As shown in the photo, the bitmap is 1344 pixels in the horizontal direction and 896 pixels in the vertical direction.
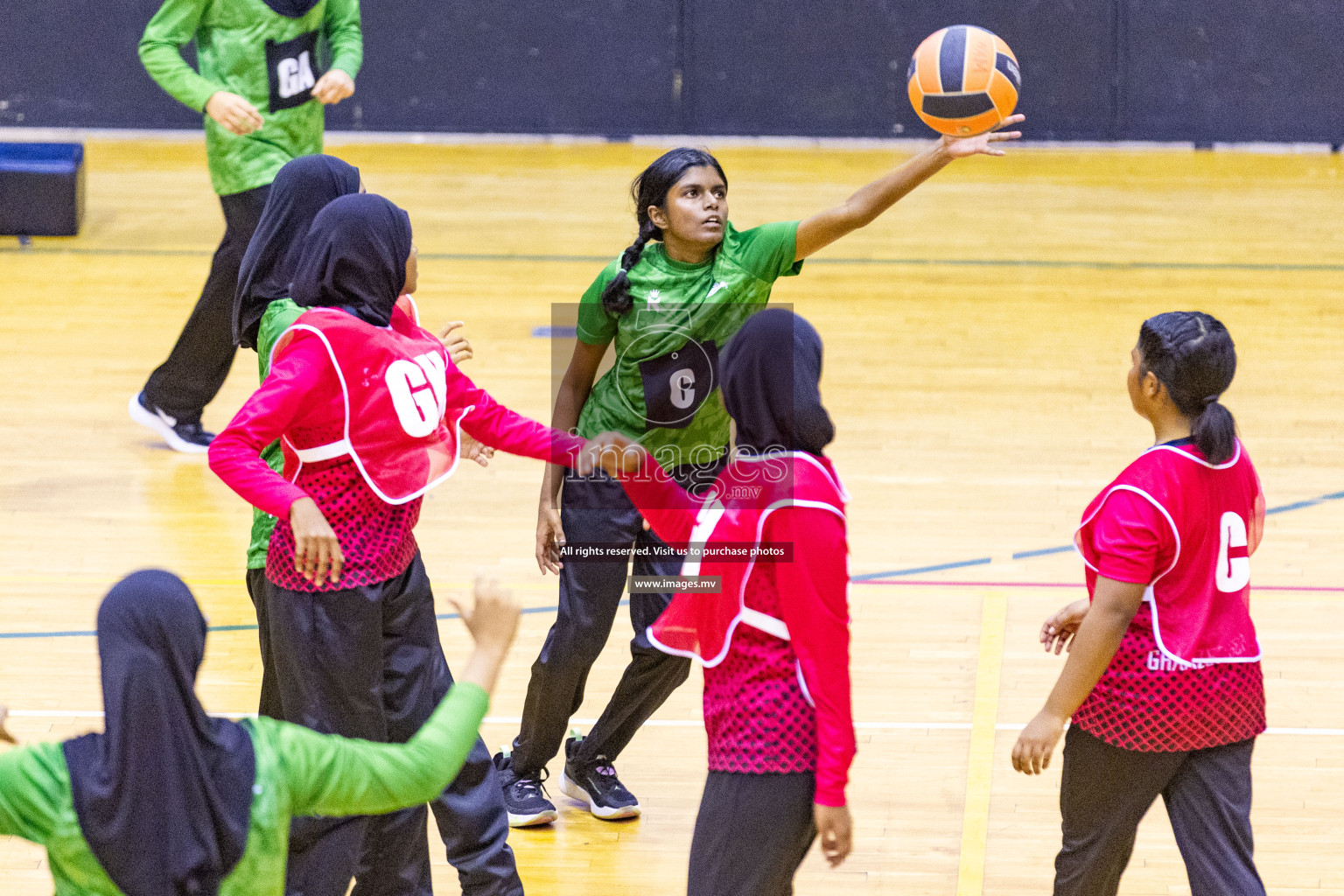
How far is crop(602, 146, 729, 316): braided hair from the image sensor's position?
424 cm

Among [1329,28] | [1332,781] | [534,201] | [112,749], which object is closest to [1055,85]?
[1329,28]

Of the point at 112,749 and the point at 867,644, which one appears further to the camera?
the point at 867,644

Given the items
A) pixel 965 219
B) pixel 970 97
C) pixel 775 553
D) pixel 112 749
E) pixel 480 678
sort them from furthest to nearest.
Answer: pixel 965 219, pixel 970 97, pixel 775 553, pixel 480 678, pixel 112 749

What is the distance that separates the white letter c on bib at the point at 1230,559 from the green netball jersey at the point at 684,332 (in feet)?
4.51

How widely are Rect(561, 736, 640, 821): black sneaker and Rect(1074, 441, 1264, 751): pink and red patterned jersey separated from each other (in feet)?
5.10

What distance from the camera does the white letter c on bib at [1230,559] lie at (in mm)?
3252

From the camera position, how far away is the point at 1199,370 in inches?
127

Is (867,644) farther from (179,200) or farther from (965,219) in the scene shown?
(179,200)

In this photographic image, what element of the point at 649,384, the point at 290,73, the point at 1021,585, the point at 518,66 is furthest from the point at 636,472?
the point at 518,66

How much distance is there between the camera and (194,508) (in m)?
6.91

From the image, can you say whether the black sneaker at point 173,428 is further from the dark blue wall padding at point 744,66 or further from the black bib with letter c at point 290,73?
the dark blue wall padding at point 744,66

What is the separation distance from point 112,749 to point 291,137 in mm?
5523

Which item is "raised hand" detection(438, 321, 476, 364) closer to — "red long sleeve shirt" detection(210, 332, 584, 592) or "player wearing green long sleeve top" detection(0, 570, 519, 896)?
"red long sleeve shirt" detection(210, 332, 584, 592)

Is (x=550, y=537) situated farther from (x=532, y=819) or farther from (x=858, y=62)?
(x=858, y=62)
